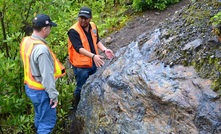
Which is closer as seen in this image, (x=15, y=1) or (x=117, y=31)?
(x=15, y=1)

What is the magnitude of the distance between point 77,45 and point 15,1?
1237 millimetres

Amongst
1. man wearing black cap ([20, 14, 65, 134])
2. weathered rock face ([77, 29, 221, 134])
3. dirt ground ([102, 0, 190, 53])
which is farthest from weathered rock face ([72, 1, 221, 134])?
dirt ground ([102, 0, 190, 53])

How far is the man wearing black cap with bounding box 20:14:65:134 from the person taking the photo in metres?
4.46

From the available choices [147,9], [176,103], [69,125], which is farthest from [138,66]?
[147,9]

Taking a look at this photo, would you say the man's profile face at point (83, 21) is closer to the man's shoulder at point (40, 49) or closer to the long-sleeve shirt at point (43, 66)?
the long-sleeve shirt at point (43, 66)

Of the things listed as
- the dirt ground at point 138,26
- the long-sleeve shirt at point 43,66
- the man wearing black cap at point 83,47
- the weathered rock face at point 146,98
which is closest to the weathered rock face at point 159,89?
the weathered rock face at point 146,98

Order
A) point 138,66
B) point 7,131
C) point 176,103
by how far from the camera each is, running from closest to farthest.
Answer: point 176,103, point 138,66, point 7,131

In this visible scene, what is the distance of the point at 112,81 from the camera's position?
187 inches

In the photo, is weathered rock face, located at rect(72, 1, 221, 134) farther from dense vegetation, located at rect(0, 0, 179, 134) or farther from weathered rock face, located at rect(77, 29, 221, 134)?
dense vegetation, located at rect(0, 0, 179, 134)

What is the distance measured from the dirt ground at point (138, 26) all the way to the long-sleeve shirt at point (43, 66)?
4.06 metres

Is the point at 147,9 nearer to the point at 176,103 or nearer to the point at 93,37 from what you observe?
the point at 93,37

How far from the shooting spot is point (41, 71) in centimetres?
446

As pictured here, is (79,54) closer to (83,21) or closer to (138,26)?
(83,21)

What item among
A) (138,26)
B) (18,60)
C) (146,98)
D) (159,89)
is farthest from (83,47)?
(138,26)
